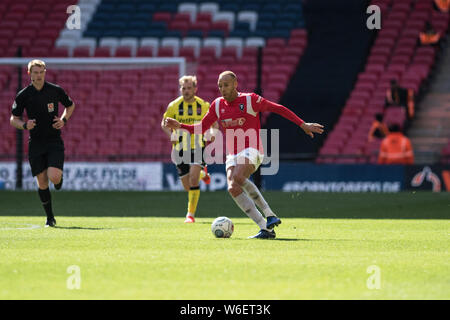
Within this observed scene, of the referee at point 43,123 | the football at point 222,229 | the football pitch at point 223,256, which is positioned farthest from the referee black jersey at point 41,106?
the football at point 222,229

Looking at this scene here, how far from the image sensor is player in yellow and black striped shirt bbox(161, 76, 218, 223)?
15.1 metres

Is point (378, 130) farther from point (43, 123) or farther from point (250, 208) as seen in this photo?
point (250, 208)

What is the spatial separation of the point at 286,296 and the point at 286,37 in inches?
1105

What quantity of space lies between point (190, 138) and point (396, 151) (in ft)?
39.0

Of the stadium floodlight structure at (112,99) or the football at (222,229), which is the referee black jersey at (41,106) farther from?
the stadium floodlight structure at (112,99)

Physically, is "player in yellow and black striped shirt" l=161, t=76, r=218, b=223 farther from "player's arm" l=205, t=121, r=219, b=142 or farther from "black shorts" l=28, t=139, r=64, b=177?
"black shorts" l=28, t=139, r=64, b=177

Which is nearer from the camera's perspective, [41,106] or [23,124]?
[23,124]

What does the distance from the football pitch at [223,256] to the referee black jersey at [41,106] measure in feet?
4.35

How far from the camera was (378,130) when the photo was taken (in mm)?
28062

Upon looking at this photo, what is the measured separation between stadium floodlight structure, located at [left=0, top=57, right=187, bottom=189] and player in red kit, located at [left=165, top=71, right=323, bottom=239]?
15.7 m

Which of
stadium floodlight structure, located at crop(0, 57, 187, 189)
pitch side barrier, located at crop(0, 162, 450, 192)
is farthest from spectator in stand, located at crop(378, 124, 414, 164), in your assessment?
stadium floodlight structure, located at crop(0, 57, 187, 189)

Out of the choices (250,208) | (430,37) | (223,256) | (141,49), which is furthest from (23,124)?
(430,37)

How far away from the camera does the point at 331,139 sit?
29.0 m

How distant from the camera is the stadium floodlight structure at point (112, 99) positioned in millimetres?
28109
